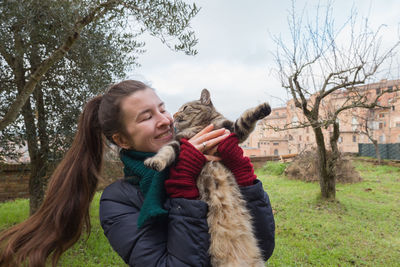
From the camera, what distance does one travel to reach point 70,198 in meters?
1.79

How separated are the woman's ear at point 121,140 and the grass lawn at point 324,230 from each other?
408 cm

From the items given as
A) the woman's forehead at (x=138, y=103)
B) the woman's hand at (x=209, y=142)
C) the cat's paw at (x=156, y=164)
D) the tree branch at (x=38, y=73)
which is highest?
the tree branch at (x=38, y=73)

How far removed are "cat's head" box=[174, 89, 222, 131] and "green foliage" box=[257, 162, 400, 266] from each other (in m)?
4.45

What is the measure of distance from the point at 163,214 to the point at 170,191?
14 cm

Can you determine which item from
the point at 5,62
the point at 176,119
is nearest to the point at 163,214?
the point at 176,119

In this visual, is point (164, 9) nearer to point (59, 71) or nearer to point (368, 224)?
point (59, 71)

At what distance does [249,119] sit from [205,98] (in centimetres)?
61

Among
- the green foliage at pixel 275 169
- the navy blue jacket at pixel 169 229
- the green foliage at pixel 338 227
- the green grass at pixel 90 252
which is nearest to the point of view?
the navy blue jacket at pixel 169 229

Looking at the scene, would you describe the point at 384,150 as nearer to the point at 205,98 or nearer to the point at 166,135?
the point at 205,98

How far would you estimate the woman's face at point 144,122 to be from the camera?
A: 177cm

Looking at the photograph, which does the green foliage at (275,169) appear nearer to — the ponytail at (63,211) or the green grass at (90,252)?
the green grass at (90,252)

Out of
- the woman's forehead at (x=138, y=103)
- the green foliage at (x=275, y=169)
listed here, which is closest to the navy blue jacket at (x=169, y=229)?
the woman's forehead at (x=138, y=103)

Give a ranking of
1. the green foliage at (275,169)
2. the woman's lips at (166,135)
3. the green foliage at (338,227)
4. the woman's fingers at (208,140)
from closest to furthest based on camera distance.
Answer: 1. the woman's fingers at (208,140)
2. the woman's lips at (166,135)
3. the green foliage at (338,227)
4. the green foliage at (275,169)

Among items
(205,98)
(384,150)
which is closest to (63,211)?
(205,98)
